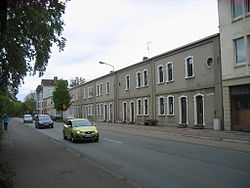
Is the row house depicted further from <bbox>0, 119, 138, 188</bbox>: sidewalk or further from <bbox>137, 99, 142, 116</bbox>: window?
<bbox>0, 119, 138, 188</bbox>: sidewalk

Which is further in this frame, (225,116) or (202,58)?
(202,58)

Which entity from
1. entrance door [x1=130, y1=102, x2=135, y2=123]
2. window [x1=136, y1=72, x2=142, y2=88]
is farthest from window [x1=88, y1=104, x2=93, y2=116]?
window [x1=136, y1=72, x2=142, y2=88]

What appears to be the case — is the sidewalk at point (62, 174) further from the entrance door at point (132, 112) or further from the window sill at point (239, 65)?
the entrance door at point (132, 112)

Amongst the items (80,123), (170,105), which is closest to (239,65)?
(170,105)

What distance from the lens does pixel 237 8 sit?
847 inches

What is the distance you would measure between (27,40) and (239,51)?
51.5ft

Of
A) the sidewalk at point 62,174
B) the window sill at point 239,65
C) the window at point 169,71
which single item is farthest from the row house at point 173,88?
the sidewalk at point 62,174

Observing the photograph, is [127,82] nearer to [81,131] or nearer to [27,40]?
[81,131]

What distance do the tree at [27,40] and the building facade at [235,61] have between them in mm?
13713

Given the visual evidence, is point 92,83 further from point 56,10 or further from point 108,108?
point 56,10

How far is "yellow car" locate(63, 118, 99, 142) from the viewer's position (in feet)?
56.6

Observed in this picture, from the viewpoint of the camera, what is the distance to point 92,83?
184 ft

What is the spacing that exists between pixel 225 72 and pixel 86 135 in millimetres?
12312

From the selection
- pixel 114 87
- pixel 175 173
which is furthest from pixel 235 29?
pixel 114 87
